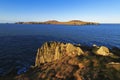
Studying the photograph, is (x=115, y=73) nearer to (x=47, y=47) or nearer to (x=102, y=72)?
(x=102, y=72)

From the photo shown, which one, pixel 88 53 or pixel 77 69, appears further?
pixel 88 53

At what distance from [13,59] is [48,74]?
3011 cm

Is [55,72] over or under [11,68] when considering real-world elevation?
over

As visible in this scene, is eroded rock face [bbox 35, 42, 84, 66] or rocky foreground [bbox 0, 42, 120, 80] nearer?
rocky foreground [bbox 0, 42, 120, 80]

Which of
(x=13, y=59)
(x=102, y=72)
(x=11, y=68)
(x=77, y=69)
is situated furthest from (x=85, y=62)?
(x=13, y=59)

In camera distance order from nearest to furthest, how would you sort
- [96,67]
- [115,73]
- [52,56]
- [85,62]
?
[115,73] → [96,67] → [85,62] → [52,56]

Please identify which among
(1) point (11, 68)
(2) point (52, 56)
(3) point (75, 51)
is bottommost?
(1) point (11, 68)

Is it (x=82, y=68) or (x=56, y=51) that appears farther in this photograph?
(x=56, y=51)

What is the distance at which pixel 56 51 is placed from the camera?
40.4m

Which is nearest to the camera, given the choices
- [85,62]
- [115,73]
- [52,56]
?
[115,73]

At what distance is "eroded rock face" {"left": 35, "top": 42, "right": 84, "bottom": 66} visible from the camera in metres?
35.3

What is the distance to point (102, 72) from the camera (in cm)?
2627

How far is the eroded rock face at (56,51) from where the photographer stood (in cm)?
3527

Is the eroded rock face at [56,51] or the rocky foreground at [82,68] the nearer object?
the rocky foreground at [82,68]
